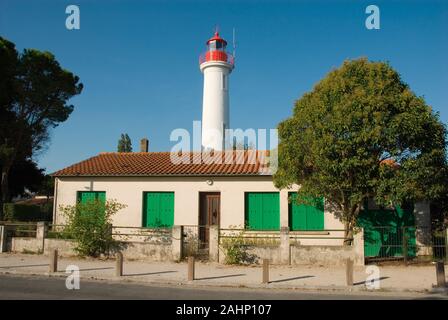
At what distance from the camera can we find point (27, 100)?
25.3 meters

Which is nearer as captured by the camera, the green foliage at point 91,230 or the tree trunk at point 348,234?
the tree trunk at point 348,234

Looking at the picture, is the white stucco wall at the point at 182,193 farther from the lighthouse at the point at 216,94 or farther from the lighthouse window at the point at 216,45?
the lighthouse window at the point at 216,45

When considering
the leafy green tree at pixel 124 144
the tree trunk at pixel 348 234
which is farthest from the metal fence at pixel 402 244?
the leafy green tree at pixel 124 144

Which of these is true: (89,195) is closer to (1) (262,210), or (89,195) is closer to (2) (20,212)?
(2) (20,212)

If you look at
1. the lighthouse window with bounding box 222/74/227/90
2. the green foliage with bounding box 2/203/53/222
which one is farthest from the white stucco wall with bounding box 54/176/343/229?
the lighthouse window with bounding box 222/74/227/90

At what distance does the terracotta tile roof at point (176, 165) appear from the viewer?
54.1ft

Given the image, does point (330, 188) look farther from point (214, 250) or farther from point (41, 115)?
point (41, 115)

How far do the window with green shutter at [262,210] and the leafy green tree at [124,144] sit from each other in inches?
1219

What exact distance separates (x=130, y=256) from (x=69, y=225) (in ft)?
8.28

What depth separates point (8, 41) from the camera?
25234mm

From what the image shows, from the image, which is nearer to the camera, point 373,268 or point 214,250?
point 373,268

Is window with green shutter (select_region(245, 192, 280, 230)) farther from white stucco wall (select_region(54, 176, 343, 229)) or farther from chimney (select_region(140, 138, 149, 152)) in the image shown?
chimney (select_region(140, 138, 149, 152))

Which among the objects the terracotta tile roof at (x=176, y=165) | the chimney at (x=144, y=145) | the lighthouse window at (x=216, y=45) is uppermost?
the lighthouse window at (x=216, y=45)
